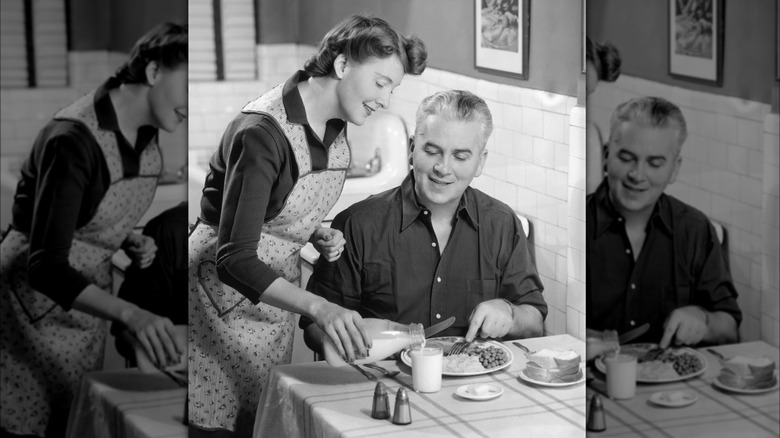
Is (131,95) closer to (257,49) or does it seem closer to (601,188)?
(257,49)

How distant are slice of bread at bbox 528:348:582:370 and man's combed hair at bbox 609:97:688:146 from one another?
27.1 inches

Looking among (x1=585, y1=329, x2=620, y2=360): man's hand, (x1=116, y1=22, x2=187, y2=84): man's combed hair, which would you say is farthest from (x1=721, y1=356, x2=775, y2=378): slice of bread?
(x1=116, y1=22, x2=187, y2=84): man's combed hair

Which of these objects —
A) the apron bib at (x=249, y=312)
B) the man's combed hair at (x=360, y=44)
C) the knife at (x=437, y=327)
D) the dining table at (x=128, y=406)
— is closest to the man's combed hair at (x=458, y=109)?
the man's combed hair at (x=360, y=44)

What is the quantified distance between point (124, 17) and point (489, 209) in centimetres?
106

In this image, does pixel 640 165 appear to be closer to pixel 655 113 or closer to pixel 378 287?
pixel 655 113

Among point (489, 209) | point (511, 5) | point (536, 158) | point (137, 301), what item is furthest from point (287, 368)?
point (511, 5)

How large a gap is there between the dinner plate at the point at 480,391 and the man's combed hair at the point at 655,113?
2.58 feet

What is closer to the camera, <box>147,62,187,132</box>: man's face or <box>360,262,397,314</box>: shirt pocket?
<box>147,62,187,132</box>: man's face

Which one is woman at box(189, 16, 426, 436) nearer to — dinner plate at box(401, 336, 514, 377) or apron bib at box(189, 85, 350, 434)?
apron bib at box(189, 85, 350, 434)

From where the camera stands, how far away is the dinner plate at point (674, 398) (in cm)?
245

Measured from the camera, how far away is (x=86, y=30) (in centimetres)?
255

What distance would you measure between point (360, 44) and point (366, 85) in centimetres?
11

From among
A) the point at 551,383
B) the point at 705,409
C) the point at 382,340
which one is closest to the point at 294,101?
the point at 382,340

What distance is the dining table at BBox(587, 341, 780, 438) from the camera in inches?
96.3
